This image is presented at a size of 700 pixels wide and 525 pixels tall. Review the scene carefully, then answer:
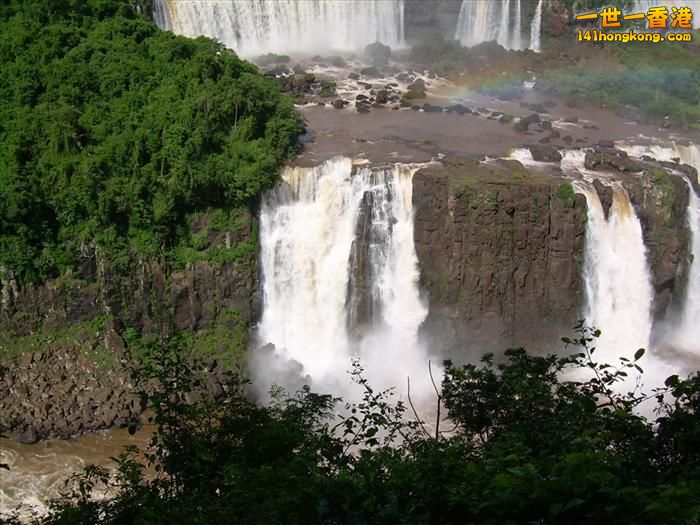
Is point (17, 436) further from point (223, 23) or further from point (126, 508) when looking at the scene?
point (223, 23)

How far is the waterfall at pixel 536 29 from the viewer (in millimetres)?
40094

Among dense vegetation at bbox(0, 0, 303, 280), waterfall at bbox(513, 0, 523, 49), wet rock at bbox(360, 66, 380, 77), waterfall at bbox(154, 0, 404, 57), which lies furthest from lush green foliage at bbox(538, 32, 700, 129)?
dense vegetation at bbox(0, 0, 303, 280)

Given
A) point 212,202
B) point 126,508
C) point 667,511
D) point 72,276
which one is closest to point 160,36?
point 212,202

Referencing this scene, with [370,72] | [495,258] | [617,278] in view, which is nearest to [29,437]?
[495,258]

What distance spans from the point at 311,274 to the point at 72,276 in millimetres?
6725

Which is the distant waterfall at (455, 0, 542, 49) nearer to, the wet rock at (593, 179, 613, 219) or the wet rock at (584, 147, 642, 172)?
the wet rock at (584, 147, 642, 172)

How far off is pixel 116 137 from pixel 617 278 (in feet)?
50.5

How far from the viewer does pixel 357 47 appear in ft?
132

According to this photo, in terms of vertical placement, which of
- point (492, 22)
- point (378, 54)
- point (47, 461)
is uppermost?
point (492, 22)

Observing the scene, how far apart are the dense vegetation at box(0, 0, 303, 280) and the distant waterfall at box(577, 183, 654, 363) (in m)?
9.71

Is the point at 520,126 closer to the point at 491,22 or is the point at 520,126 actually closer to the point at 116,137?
the point at 491,22

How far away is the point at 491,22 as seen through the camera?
40.9 metres

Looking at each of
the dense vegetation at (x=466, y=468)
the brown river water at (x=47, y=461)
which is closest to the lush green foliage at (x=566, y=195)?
the brown river water at (x=47, y=461)

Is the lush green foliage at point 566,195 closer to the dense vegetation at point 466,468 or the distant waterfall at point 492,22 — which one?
the dense vegetation at point 466,468
